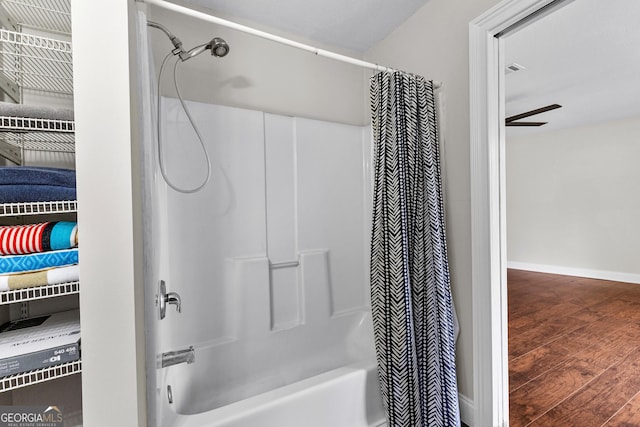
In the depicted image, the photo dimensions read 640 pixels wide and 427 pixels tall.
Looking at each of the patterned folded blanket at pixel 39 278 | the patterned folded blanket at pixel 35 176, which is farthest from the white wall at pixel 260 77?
the patterned folded blanket at pixel 39 278

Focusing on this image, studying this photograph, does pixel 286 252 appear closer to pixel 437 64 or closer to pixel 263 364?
pixel 263 364

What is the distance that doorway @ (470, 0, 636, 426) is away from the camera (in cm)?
134

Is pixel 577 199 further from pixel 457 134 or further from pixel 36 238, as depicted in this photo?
pixel 36 238

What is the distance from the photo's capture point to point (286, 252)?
1944mm

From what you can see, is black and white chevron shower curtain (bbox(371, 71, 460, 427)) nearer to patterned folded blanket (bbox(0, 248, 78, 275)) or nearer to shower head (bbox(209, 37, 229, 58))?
shower head (bbox(209, 37, 229, 58))

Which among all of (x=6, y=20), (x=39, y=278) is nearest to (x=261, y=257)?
(x=39, y=278)

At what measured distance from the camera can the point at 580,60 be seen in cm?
233

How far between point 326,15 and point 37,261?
1.92 metres

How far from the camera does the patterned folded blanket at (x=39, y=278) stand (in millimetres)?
826

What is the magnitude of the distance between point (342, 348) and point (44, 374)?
1.58 meters

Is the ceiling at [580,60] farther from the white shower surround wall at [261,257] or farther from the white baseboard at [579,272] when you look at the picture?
the white baseboard at [579,272]

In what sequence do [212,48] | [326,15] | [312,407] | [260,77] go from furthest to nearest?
[260,77] → [326,15] → [212,48] → [312,407]

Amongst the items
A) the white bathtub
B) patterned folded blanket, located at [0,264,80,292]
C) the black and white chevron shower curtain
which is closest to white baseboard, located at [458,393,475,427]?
the black and white chevron shower curtain

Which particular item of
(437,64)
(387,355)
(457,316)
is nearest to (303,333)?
(387,355)
